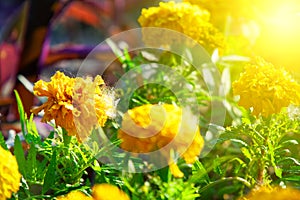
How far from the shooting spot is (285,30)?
2.74ft

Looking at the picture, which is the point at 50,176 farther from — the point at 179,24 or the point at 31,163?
the point at 179,24

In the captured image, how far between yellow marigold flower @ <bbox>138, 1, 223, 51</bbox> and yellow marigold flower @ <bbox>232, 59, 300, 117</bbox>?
204 millimetres

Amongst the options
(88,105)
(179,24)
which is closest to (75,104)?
(88,105)

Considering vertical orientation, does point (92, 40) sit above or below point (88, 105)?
below

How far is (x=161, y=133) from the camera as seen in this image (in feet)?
2.09

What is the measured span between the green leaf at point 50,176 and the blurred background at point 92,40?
0.09 m

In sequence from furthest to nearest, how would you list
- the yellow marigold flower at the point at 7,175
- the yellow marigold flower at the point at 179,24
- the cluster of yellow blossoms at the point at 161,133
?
the yellow marigold flower at the point at 179,24 → the cluster of yellow blossoms at the point at 161,133 → the yellow marigold flower at the point at 7,175

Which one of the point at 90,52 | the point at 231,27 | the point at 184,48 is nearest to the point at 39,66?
the point at 90,52

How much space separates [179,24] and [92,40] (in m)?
1.68

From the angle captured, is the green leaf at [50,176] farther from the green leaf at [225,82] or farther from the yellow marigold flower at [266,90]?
the green leaf at [225,82]

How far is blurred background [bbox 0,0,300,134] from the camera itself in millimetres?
837

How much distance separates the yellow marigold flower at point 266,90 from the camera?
0.61m

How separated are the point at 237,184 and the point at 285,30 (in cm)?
20

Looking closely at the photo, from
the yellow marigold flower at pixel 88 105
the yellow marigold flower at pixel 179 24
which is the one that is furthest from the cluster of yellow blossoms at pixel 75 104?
the yellow marigold flower at pixel 179 24
